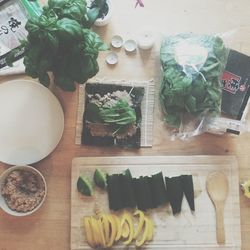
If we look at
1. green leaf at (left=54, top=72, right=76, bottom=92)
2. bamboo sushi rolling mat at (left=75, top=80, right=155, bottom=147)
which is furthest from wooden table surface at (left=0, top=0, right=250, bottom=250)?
green leaf at (left=54, top=72, right=76, bottom=92)

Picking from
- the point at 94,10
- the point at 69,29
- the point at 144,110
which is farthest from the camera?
the point at 144,110

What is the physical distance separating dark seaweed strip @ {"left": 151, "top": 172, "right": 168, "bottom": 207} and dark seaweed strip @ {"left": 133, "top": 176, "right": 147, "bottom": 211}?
0.02 metres

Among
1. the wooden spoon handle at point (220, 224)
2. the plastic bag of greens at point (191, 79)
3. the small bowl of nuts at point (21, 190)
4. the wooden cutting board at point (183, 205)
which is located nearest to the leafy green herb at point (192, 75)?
the plastic bag of greens at point (191, 79)

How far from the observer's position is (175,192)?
3.50 ft

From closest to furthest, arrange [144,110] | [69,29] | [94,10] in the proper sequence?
[69,29], [94,10], [144,110]

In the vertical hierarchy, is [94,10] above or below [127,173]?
above

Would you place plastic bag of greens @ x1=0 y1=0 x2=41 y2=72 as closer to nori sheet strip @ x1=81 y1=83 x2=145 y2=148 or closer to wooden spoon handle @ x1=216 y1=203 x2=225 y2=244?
nori sheet strip @ x1=81 y1=83 x2=145 y2=148

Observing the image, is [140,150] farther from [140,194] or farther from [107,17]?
[107,17]

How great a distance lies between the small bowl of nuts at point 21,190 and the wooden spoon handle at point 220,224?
386 millimetres

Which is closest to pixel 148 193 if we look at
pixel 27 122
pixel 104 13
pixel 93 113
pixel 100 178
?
pixel 100 178

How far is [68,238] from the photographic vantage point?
42.5 inches

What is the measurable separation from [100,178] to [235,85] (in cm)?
37

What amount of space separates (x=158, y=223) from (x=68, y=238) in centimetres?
21

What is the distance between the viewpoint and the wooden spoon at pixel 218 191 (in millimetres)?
1070
